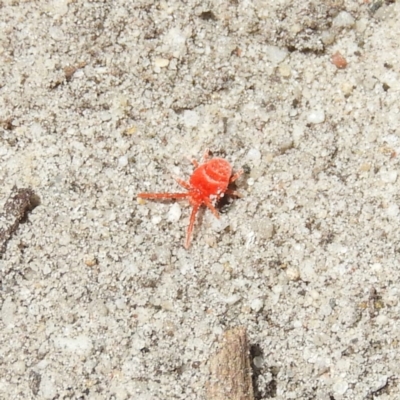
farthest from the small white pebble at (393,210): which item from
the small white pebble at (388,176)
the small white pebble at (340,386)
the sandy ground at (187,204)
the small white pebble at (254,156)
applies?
the small white pebble at (340,386)

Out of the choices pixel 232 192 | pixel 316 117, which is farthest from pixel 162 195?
pixel 316 117

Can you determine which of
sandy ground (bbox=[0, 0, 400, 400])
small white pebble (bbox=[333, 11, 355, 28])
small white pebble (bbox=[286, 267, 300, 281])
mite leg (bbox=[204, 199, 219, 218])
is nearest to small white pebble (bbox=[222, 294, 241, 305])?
sandy ground (bbox=[0, 0, 400, 400])

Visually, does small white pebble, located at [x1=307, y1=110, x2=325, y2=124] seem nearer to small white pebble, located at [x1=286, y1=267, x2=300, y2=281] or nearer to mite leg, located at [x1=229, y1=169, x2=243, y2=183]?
mite leg, located at [x1=229, y1=169, x2=243, y2=183]

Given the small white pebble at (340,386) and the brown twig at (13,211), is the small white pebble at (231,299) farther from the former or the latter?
the brown twig at (13,211)

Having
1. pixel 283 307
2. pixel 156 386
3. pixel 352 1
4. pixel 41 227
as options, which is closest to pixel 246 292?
pixel 283 307

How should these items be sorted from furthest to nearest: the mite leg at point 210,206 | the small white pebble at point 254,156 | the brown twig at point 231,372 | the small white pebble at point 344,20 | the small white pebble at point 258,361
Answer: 1. the small white pebble at point 344,20
2. the small white pebble at point 254,156
3. the mite leg at point 210,206
4. the small white pebble at point 258,361
5. the brown twig at point 231,372

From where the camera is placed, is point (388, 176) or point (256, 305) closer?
point (256, 305)

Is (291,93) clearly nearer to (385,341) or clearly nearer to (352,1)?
(352,1)

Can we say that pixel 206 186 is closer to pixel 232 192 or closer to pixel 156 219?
pixel 232 192
